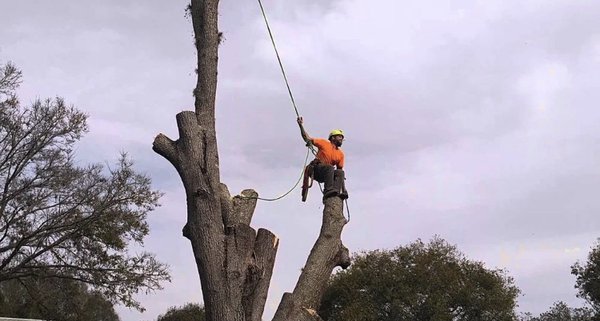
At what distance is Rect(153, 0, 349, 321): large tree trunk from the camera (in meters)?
7.03

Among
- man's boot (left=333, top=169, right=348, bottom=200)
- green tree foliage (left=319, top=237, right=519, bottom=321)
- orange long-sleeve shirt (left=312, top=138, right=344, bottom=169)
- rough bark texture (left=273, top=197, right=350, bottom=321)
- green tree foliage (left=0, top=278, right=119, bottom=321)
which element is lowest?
rough bark texture (left=273, top=197, right=350, bottom=321)

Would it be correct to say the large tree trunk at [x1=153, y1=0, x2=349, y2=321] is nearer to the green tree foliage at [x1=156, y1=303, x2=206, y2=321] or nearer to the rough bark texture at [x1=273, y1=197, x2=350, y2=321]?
the rough bark texture at [x1=273, y1=197, x2=350, y2=321]

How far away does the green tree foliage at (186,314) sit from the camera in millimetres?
60438

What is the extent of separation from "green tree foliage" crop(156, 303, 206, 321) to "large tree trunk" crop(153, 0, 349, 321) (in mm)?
53969

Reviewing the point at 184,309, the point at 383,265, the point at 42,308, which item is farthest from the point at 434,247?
the point at 42,308

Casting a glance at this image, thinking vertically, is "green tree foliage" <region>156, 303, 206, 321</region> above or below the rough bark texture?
above

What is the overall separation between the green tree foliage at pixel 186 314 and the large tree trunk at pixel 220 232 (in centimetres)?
5397

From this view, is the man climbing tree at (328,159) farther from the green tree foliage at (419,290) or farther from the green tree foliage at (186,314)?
the green tree foliage at (186,314)

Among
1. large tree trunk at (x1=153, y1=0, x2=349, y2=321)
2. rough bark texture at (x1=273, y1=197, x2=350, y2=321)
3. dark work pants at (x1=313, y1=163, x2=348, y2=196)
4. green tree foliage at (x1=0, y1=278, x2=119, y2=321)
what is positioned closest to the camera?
large tree trunk at (x1=153, y1=0, x2=349, y2=321)

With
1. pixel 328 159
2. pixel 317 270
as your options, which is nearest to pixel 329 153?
pixel 328 159

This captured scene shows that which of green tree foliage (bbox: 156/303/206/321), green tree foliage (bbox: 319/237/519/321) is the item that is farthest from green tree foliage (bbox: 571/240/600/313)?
green tree foliage (bbox: 156/303/206/321)

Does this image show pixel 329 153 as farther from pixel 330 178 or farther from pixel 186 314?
pixel 186 314

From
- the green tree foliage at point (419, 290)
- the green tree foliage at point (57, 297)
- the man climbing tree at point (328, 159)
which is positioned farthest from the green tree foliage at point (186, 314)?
the man climbing tree at point (328, 159)

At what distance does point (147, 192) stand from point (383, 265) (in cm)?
2638
